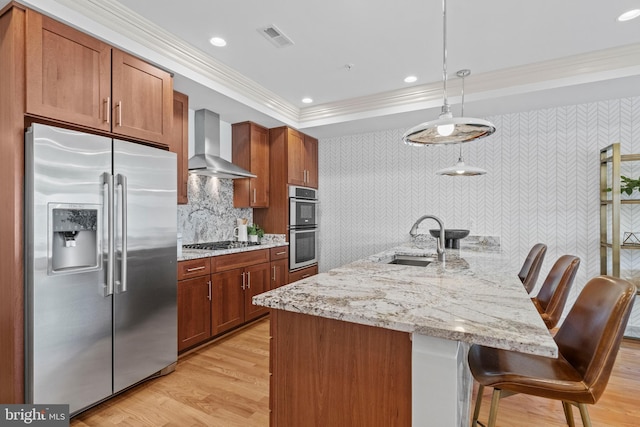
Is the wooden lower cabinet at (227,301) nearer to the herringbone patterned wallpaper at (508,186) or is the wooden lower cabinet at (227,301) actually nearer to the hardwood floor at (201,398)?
the hardwood floor at (201,398)

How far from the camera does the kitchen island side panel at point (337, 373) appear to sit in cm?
112

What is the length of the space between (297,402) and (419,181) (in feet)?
11.5

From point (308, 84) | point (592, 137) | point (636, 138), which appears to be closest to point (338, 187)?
point (308, 84)

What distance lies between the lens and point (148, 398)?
215 centimetres

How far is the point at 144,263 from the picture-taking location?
2236 millimetres

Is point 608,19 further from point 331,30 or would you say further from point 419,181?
point 419,181

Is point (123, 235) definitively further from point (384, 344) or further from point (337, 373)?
point (384, 344)

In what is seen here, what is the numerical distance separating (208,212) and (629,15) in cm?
412

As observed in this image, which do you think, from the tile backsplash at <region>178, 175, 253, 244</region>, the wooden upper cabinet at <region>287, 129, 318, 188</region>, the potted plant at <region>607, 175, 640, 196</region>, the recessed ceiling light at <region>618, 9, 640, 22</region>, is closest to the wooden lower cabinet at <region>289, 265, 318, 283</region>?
the tile backsplash at <region>178, 175, 253, 244</region>

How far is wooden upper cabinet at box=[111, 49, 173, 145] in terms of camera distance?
86.0 inches

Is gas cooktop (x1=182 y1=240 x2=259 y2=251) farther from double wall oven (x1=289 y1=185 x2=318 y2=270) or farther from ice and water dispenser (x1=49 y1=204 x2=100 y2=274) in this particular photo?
ice and water dispenser (x1=49 y1=204 x2=100 y2=274)

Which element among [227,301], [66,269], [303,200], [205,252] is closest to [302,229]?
[303,200]

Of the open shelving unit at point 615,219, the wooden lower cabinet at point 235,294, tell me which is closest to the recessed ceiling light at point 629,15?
the open shelving unit at point 615,219

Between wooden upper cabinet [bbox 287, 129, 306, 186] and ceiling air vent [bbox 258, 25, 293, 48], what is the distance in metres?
1.62
